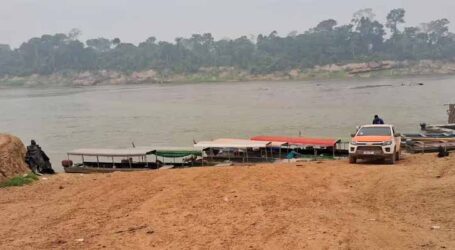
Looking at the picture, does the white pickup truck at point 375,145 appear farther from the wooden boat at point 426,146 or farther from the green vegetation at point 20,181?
the green vegetation at point 20,181

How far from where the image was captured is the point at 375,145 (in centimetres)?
1827

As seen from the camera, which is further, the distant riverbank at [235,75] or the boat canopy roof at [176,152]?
the distant riverbank at [235,75]

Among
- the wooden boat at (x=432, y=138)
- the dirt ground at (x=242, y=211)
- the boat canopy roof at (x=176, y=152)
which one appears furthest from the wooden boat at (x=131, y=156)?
the wooden boat at (x=432, y=138)

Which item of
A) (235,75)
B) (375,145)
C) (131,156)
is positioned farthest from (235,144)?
(235,75)

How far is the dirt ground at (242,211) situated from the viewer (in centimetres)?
941

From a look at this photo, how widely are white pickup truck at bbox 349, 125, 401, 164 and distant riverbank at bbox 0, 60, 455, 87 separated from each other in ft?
359

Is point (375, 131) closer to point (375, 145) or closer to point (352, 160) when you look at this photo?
point (375, 145)

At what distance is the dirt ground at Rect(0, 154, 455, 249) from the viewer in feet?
30.9

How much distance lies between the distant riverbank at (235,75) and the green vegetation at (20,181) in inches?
4519

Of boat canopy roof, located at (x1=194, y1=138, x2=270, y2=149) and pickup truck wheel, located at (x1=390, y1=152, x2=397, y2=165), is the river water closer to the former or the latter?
boat canopy roof, located at (x1=194, y1=138, x2=270, y2=149)

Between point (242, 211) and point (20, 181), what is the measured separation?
27.7 feet

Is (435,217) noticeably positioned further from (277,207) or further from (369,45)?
(369,45)

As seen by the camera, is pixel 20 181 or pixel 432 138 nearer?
pixel 20 181

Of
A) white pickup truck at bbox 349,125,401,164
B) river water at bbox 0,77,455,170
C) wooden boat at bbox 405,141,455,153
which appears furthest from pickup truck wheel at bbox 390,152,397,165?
river water at bbox 0,77,455,170
